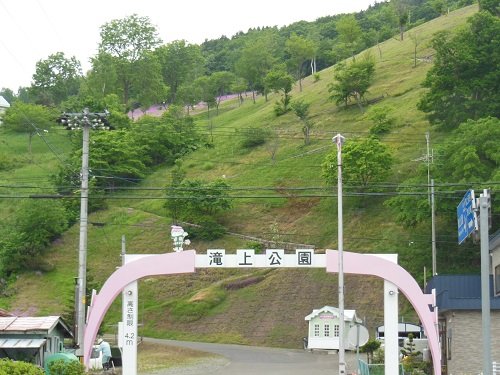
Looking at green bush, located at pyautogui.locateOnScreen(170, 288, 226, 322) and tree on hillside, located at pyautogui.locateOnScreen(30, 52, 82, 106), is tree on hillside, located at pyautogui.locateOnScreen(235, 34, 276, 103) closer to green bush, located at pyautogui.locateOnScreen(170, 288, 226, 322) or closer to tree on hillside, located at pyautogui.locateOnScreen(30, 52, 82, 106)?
tree on hillside, located at pyautogui.locateOnScreen(30, 52, 82, 106)

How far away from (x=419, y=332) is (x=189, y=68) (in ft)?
267

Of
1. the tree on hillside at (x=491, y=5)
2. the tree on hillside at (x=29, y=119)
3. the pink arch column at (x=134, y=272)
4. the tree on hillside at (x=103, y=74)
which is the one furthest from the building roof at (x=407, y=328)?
the tree on hillside at (x=103, y=74)

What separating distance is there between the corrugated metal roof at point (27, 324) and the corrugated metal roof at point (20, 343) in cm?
34

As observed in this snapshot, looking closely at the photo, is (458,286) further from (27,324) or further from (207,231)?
(207,231)

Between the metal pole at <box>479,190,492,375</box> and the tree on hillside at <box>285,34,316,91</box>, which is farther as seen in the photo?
the tree on hillside at <box>285,34,316,91</box>

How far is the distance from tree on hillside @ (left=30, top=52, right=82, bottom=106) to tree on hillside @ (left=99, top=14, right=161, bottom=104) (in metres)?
11.2

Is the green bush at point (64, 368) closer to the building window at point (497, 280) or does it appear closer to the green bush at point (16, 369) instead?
the green bush at point (16, 369)

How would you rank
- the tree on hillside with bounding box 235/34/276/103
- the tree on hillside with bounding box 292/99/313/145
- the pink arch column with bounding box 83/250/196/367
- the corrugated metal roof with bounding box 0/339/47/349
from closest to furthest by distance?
the corrugated metal roof with bounding box 0/339/47/349 → the pink arch column with bounding box 83/250/196/367 → the tree on hillside with bounding box 292/99/313/145 → the tree on hillside with bounding box 235/34/276/103

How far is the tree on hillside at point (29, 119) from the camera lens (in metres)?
91.1

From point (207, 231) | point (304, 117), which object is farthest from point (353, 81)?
point (207, 231)

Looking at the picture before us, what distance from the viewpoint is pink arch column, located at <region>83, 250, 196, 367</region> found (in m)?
26.9

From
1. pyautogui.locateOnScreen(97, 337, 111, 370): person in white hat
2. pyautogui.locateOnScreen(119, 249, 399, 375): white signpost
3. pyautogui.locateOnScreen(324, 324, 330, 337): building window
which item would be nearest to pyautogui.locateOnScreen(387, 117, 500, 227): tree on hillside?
pyautogui.locateOnScreen(324, 324, 330, 337): building window

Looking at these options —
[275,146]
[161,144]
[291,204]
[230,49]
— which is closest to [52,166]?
[161,144]

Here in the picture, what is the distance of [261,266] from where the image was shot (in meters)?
26.7
